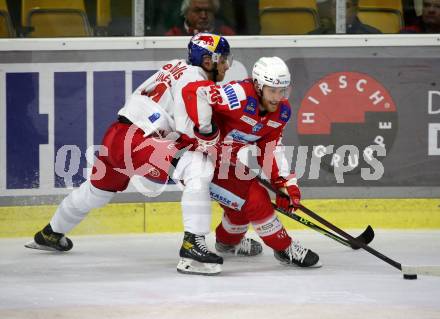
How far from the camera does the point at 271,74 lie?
17.6ft

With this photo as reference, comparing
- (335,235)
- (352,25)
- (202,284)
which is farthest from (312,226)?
(352,25)

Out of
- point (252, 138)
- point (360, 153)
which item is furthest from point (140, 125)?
point (360, 153)

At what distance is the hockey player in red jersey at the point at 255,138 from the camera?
5445 millimetres

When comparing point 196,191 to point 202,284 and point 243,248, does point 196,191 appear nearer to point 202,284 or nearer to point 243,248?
point 202,284

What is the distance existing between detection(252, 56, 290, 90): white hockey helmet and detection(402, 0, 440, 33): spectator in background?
159 cm

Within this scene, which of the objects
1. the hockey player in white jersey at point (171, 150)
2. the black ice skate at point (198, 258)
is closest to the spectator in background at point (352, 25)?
the hockey player in white jersey at point (171, 150)

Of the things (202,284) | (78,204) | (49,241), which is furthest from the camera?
(49,241)

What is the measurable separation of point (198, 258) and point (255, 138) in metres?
0.64

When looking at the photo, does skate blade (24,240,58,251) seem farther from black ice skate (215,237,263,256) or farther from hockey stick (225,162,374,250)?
hockey stick (225,162,374,250)

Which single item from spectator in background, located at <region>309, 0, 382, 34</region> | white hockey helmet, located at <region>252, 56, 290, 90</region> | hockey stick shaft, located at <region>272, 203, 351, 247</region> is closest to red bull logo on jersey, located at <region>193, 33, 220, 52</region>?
white hockey helmet, located at <region>252, 56, 290, 90</region>

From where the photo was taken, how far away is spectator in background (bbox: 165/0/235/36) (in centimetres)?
672

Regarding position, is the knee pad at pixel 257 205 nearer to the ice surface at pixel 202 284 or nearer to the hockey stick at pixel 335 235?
the hockey stick at pixel 335 235

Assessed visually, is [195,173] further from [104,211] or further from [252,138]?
[104,211]

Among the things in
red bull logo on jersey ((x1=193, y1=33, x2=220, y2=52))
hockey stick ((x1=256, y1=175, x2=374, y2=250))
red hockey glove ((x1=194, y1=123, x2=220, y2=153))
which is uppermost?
red bull logo on jersey ((x1=193, y1=33, x2=220, y2=52))
